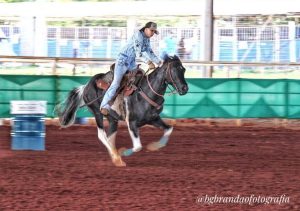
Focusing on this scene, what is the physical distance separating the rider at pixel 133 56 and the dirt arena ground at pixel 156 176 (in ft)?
3.70

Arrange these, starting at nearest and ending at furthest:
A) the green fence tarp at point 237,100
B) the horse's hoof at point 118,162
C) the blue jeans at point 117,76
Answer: the blue jeans at point 117,76 → the horse's hoof at point 118,162 → the green fence tarp at point 237,100

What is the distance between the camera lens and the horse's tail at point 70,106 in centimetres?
1248

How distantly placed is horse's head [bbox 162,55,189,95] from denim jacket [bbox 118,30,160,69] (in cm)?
19

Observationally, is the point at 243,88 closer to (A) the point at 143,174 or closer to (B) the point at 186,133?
(B) the point at 186,133

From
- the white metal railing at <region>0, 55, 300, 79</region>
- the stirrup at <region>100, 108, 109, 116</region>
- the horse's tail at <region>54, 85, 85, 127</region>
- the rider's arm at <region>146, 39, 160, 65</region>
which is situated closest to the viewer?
the rider's arm at <region>146, 39, 160, 65</region>

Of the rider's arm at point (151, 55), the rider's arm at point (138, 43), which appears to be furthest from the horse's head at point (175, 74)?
the rider's arm at point (138, 43)

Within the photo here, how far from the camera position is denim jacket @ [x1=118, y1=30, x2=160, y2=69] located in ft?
35.7

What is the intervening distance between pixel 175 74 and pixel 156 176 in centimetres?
164

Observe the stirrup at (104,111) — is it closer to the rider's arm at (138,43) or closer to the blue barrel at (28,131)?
the rider's arm at (138,43)

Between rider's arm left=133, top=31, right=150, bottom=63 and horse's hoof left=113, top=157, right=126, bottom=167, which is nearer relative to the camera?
rider's arm left=133, top=31, right=150, bottom=63

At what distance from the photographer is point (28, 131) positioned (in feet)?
42.5

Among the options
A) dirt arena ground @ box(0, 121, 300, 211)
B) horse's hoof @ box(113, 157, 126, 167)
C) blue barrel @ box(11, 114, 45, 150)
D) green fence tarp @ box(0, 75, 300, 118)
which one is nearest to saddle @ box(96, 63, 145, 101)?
horse's hoof @ box(113, 157, 126, 167)

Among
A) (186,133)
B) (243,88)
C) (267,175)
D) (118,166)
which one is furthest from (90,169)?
(243,88)

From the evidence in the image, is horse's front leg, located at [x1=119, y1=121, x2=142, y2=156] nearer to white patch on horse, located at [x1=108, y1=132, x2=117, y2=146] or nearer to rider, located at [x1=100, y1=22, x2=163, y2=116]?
white patch on horse, located at [x1=108, y1=132, x2=117, y2=146]
